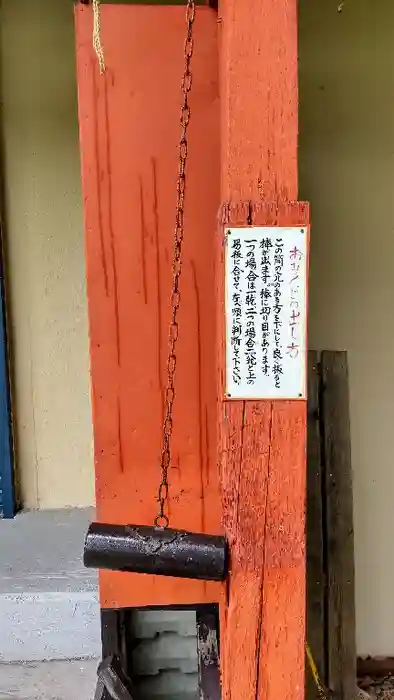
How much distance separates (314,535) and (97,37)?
212 centimetres

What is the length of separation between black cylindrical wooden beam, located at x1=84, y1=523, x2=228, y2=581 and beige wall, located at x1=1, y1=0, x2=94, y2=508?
1.39 metres

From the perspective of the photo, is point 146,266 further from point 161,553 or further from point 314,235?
point 314,235

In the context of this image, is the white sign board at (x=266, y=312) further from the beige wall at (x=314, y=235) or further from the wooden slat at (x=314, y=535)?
the beige wall at (x=314, y=235)

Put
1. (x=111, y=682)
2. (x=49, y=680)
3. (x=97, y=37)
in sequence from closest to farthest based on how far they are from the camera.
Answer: (x=97, y=37) → (x=111, y=682) → (x=49, y=680)

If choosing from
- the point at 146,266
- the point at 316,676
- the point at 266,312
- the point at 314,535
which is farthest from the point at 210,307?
the point at 316,676

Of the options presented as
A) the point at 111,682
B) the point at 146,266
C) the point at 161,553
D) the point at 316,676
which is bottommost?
the point at 316,676

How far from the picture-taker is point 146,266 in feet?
5.10

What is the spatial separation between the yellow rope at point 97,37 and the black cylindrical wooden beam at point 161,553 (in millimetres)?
1220

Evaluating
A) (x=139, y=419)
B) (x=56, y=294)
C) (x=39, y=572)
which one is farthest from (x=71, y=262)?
(x=39, y=572)

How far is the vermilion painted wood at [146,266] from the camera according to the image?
1.50 metres

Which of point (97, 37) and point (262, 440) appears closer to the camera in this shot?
point (262, 440)

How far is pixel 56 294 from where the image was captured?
247 centimetres

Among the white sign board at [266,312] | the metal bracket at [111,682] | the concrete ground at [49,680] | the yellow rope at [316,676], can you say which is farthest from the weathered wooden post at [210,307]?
the yellow rope at [316,676]

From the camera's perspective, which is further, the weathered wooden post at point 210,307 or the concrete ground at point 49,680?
the concrete ground at point 49,680
